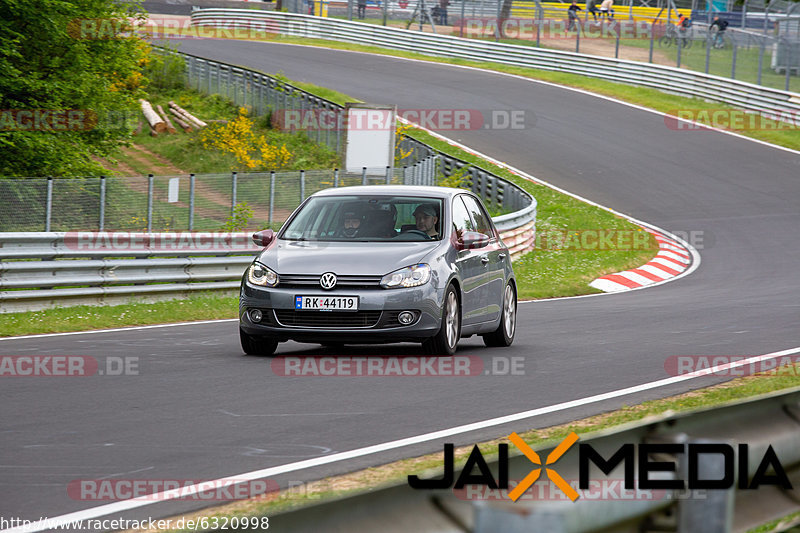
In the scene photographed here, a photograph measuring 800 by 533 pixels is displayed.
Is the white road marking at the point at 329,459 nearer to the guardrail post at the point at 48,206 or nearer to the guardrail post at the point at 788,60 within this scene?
the guardrail post at the point at 48,206

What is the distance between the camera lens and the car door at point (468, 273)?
38.0 feet

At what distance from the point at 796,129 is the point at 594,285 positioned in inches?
829

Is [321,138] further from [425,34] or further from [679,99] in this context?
[425,34]

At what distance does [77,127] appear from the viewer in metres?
26.8

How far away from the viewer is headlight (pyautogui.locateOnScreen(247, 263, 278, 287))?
1082 cm

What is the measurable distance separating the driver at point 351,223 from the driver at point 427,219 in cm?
55

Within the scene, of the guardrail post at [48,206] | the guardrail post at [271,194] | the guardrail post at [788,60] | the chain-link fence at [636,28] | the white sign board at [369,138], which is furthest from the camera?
the chain-link fence at [636,28]

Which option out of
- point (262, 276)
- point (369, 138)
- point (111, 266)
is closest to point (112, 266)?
point (111, 266)

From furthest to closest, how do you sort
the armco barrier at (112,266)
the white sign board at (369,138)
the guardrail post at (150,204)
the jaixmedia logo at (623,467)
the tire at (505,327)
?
the white sign board at (369,138)
the guardrail post at (150,204)
the armco barrier at (112,266)
the tire at (505,327)
the jaixmedia logo at (623,467)

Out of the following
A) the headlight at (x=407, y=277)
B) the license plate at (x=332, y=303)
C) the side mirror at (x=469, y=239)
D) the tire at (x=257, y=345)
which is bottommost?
the tire at (x=257, y=345)

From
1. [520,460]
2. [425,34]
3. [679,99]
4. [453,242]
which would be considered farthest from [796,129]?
[520,460]

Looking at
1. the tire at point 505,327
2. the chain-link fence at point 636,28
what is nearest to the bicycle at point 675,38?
the chain-link fence at point 636,28

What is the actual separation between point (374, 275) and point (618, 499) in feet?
22.9

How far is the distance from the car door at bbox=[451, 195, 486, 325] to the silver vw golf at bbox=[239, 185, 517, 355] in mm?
10
